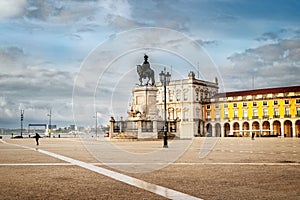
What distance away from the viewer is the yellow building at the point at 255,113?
80.2m

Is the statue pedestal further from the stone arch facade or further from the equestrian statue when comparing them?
the stone arch facade

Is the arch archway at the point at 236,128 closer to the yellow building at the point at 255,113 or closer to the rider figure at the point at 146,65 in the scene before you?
the yellow building at the point at 255,113

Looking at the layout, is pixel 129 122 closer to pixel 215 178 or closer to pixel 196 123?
pixel 215 178

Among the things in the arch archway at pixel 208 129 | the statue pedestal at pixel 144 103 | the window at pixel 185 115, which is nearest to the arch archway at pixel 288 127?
the arch archway at pixel 208 129

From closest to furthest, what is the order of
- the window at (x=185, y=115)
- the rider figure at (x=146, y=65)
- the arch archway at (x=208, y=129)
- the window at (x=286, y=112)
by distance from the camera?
the rider figure at (x=146, y=65), the window at (x=286, y=112), the arch archway at (x=208, y=129), the window at (x=185, y=115)

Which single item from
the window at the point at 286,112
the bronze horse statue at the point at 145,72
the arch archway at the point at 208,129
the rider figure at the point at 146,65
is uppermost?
the rider figure at the point at 146,65

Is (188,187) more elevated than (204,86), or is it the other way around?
(204,86)

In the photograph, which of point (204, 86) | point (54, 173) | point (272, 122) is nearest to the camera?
point (54, 173)

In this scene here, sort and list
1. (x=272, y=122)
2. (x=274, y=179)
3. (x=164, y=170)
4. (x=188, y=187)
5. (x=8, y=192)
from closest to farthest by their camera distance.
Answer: (x=8, y=192) < (x=188, y=187) < (x=274, y=179) < (x=164, y=170) < (x=272, y=122)

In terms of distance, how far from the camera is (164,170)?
1162 cm

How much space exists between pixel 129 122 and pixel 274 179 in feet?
120

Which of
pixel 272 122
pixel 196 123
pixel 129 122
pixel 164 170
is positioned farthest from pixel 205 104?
pixel 164 170

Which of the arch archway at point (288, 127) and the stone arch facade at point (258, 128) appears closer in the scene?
the stone arch facade at point (258, 128)

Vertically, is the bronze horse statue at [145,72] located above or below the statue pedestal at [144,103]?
above
